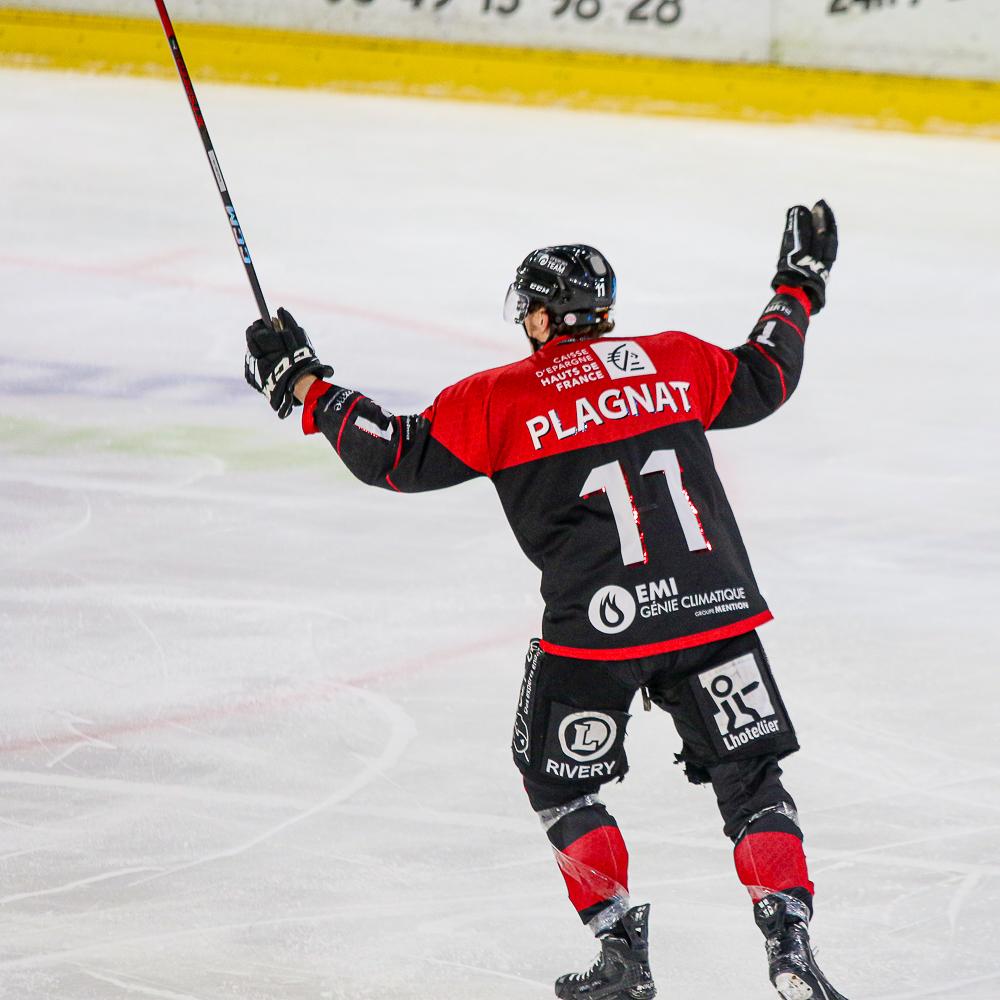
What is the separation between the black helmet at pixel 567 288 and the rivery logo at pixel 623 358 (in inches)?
3.2

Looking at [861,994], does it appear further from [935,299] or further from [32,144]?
[32,144]

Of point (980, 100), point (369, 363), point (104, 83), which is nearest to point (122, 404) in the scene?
point (369, 363)

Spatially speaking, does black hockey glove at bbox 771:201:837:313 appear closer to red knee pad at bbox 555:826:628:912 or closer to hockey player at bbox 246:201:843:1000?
hockey player at bbox 246:201:843:1000

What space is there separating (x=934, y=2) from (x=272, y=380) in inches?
255

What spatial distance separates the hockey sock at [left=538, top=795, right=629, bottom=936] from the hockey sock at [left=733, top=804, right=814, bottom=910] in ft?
0.63

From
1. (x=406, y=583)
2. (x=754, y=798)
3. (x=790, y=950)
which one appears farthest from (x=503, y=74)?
(x=790, y=950)

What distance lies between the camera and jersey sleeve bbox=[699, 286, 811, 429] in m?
3.06

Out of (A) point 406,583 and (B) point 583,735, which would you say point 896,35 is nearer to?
(A) point 406,583

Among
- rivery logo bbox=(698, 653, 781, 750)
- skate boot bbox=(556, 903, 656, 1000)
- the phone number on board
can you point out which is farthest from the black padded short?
the phone number on board

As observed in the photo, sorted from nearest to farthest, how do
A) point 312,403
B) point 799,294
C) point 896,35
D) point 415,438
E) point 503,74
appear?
point 415,438, point 312,403, point 799,294, point 896,35, point 503,74

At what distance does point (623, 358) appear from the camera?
2906 millimetres

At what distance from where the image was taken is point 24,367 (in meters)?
5.96

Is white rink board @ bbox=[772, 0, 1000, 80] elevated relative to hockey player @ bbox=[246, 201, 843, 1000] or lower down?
elevated

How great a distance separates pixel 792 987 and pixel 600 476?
80 cm
